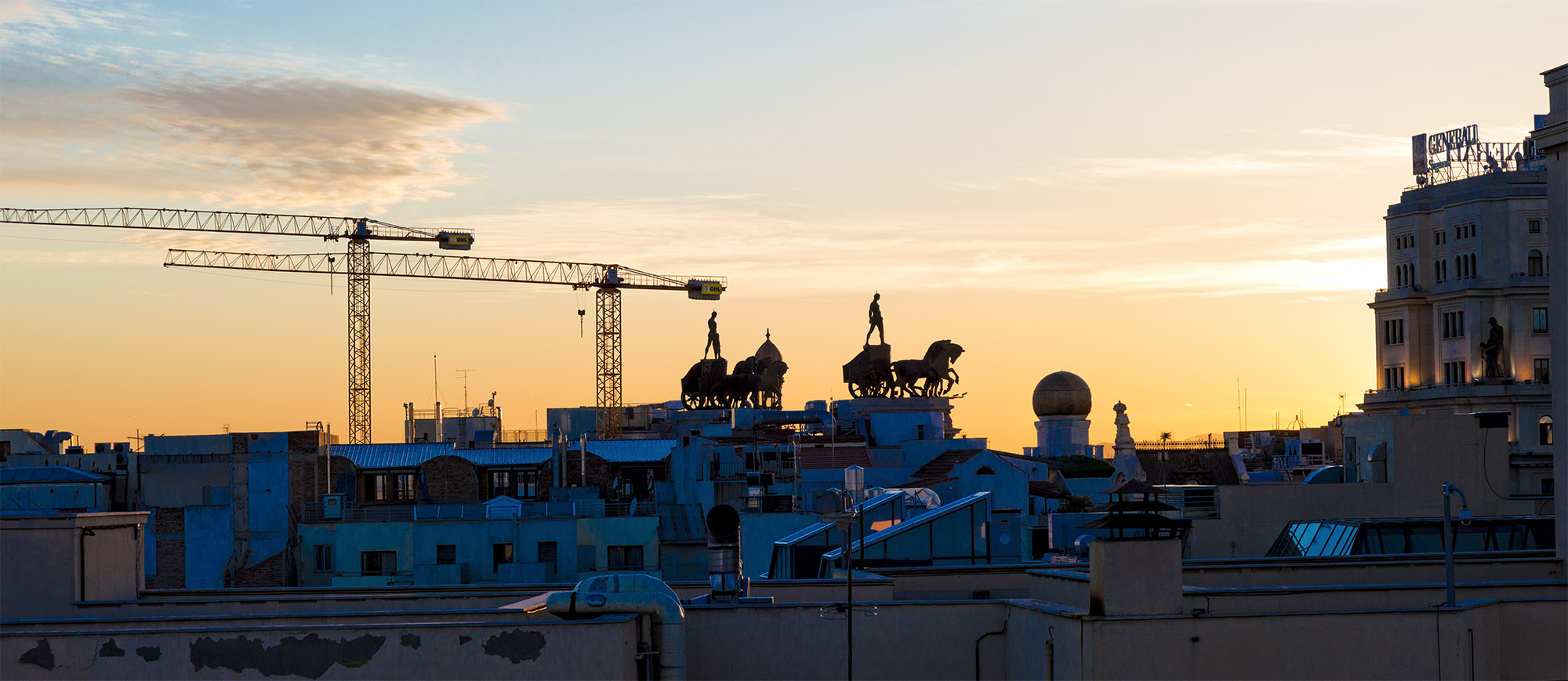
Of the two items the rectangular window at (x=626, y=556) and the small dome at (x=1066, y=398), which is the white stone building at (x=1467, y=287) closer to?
the small dome at (x=1066, y=398)

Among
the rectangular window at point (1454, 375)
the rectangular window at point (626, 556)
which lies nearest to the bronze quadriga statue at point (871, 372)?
the rectangular window at point (1454, 375)

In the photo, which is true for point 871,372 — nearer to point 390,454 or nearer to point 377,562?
point 390,454

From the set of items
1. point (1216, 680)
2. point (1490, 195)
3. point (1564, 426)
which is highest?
point (1490, 195)

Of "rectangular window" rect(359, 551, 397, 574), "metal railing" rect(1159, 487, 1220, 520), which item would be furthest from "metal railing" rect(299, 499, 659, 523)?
"metal railing" rect(1159, 487, 1220, 520)

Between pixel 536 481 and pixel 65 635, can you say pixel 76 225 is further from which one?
pixel 65 635

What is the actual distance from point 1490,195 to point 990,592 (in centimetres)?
10240

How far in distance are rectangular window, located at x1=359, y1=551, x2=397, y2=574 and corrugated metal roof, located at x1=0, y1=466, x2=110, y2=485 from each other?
11.1 m

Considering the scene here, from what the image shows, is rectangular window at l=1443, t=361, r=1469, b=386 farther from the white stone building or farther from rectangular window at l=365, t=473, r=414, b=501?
rectangular window at l=365, t=473, r=414, b=501

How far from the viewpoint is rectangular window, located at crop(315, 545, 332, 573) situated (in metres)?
72.0

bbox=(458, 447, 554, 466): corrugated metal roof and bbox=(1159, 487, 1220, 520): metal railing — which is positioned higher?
bbox=(458, 447, 554, 466): corrugated metal roof

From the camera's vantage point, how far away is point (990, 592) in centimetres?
3594

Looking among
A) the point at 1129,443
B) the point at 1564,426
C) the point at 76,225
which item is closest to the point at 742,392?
the point at 1129,443

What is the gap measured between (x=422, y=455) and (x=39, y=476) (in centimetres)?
2971

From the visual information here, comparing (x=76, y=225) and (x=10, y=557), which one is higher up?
(x=76, y=225)
